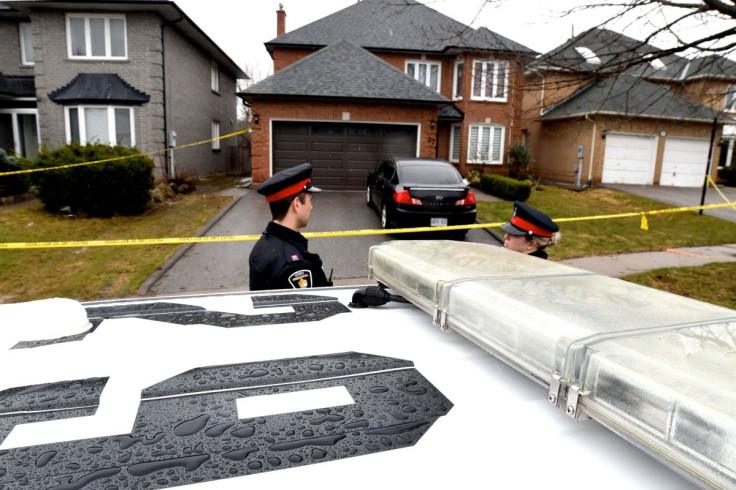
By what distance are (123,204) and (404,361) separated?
14029 millimetres

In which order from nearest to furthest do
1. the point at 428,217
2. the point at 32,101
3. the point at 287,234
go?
1. the point at 287,234
2. the point at 428,217
3. the point at 32,101

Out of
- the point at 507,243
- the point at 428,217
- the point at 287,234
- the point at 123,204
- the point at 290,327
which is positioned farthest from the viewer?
the point at 123,204

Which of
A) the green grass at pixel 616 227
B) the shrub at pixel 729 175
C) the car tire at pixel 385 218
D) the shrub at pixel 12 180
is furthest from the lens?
the shrub at pixel 729 175

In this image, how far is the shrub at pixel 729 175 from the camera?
28.0m

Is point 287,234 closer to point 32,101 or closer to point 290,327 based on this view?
point 290,327

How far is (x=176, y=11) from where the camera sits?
1883 cm

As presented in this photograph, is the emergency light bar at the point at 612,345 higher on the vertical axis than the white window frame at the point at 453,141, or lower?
lower

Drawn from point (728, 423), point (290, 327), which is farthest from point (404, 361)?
point (728, 423)

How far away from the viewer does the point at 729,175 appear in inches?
1112

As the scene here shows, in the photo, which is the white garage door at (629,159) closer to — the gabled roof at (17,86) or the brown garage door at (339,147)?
the brown garage door at (339,147)

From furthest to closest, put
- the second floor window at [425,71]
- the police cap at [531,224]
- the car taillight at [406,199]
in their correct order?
the second floor window at [425,71], the car taillight at [406,199], the police cap at [531,224]

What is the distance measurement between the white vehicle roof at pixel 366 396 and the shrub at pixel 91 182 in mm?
12759

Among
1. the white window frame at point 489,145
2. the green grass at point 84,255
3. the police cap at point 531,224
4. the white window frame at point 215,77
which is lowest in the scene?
the green grass at point 84,255

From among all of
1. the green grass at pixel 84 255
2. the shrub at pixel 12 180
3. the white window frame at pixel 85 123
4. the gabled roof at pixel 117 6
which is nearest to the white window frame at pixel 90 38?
the gabled roof at pixel 117 6
